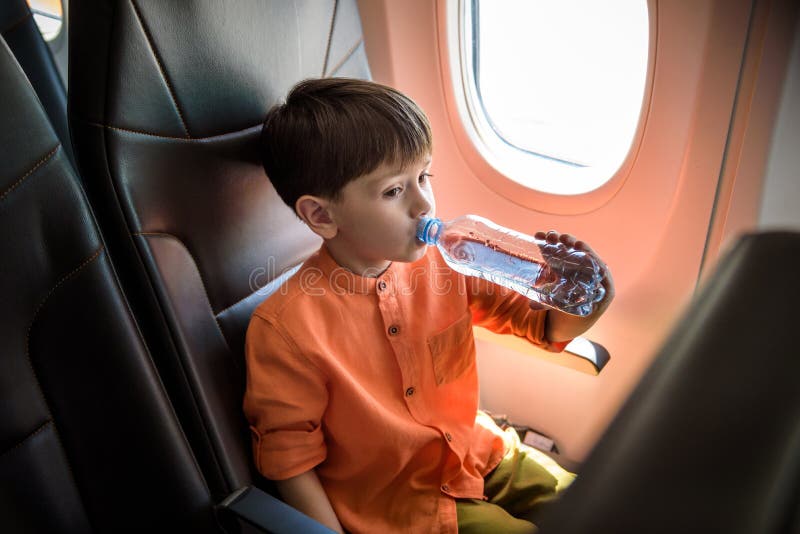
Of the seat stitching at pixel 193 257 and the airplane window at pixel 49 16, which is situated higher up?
the airplane window at pixel 49 16

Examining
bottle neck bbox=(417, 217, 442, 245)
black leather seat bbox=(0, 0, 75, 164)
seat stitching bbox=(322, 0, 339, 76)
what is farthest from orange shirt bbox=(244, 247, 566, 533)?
black leather seat bbox=(0, 0, 75, 164)

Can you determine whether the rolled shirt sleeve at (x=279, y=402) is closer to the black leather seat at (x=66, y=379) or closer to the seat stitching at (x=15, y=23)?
the black leather seat at (x=66, y=379)

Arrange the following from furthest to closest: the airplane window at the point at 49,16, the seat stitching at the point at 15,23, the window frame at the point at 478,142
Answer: the airplane window at the point at 49,16 → the seat stitching at the point at 15,23 → the window frame at the point at 478,142

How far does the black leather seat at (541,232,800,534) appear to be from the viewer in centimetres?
20

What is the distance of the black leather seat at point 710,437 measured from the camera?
7.9 inches

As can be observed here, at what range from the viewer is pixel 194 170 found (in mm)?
938

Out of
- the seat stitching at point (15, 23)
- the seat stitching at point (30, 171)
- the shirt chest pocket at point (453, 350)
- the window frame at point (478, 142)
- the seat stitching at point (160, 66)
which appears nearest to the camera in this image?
the seat stitching at point (30, 171)

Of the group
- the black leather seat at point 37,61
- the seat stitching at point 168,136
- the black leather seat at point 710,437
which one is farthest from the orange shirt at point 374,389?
the black leather seat at point 37,61

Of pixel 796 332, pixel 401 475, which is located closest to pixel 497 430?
pixel 401 475

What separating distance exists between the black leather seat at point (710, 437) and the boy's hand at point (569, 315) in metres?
0.75

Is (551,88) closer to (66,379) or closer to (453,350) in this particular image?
(453,350)

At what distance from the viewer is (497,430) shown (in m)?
1.26

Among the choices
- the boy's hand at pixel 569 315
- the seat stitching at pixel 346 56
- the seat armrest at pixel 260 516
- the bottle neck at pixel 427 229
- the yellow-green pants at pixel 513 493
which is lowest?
the yellow-green pants at pixel 513 493

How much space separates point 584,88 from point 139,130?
3.48ft
